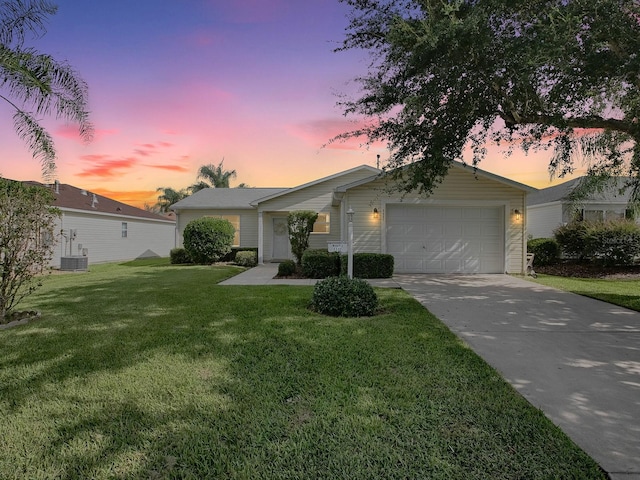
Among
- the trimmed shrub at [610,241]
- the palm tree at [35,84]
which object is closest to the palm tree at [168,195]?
the palm tree at [35,84]

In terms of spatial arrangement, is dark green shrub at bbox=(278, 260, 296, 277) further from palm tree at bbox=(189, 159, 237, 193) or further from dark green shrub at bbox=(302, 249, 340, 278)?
palm tree at bbox=(189, 159, 237, 193)

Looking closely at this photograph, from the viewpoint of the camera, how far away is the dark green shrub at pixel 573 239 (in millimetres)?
13289

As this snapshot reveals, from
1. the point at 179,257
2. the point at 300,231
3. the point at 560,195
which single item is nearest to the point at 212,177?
the point at 179,257

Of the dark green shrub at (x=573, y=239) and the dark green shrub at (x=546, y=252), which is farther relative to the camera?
the dark green shrub at (x=546, y=252)

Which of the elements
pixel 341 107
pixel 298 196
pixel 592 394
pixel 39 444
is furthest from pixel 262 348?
pixel 298 196

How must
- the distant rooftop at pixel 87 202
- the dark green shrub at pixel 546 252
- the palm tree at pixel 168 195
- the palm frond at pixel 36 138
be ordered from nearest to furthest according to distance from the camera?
the palm frond at pixel 36 138 → the dark green shrub at pixel 546 252 → the distant rooftop at pixel 87 202 → the palm tree at pixel 168 195

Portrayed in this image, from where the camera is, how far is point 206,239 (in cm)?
1542

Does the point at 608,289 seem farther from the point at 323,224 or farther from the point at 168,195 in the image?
the point at 168,195

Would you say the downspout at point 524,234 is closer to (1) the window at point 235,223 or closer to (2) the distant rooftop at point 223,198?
(2) the distant rooftop at point 223,198

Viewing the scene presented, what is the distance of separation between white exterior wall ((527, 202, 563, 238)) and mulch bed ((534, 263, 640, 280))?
197 inches

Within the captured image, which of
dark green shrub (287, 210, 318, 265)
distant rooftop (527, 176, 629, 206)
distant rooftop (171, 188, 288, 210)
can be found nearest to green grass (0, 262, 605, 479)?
dark green shrub (287, 210, 318, 265)

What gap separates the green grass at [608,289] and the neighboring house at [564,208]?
529cm

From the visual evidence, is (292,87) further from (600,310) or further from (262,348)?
(600,310)

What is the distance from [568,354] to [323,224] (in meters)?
12.2
